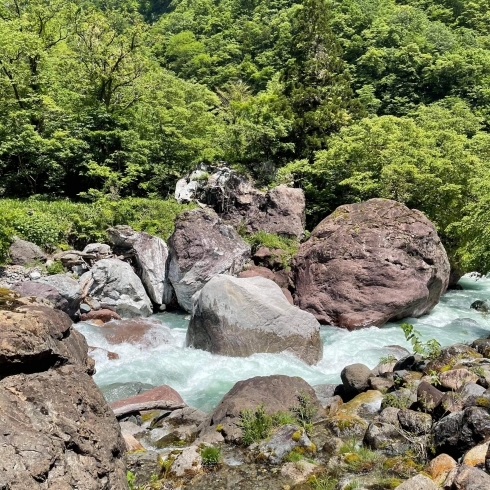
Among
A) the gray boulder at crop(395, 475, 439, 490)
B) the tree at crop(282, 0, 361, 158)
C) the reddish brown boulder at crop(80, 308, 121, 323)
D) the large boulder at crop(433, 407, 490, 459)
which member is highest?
the tree at crop(282, 0, 361, 158)

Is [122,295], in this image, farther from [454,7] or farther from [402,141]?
[454,7]

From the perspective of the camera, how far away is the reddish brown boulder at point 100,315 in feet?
54.2

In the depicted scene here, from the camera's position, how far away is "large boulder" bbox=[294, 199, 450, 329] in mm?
16891

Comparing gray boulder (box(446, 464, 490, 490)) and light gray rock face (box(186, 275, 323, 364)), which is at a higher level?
gray boulder (box(446, 464, 490, 490))

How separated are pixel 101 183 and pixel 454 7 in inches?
2164

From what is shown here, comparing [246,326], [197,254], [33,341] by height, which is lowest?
[246,326]

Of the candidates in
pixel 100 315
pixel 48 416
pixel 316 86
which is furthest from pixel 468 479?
pixel 316 86

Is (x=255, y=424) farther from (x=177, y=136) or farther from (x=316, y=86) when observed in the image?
(x=316, y=86)

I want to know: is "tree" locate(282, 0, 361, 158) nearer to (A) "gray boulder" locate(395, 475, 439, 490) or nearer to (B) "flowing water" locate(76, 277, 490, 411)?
(B) "flowing water" locate(76, 277, 490, 411)

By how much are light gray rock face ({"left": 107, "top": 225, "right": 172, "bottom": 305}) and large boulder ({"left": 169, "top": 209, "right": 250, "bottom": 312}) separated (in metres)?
0.75

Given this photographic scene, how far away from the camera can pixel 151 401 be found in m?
10.1

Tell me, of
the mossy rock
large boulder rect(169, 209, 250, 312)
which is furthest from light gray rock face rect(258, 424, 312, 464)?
large boulder rect(169, 209, 250, 312)

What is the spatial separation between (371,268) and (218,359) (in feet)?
23.2

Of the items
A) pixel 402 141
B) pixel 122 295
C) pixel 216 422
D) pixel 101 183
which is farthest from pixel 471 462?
pixel 101 183
